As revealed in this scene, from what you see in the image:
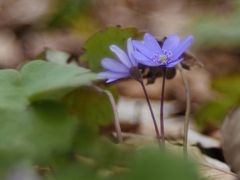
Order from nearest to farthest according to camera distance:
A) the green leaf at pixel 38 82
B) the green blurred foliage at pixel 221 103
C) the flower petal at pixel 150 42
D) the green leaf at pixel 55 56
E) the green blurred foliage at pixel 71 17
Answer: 1. the green leaf at pixel 38 82
2. the flower petal at pixel 150 42
3. the green leaf at pixel 55 56
4. the green blurred foliage at pixel 221 103
5. the green blurred foliage at pixel 71 17

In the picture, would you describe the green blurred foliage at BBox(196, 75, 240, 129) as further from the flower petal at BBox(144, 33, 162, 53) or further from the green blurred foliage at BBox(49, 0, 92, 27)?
the green blurred foliage at BBox(49, 0, 92, 27)

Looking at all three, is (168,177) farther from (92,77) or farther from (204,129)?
(204,129)

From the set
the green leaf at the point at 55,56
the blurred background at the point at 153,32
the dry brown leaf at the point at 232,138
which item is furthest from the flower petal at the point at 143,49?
the blurred background at the point at 153,32

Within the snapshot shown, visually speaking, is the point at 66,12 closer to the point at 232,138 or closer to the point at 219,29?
the point at 219,29

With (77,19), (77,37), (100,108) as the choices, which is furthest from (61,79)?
(77,19)

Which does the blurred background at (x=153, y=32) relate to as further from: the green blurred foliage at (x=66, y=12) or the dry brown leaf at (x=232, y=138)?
the dry brown leaf at (x=232, y=138)
